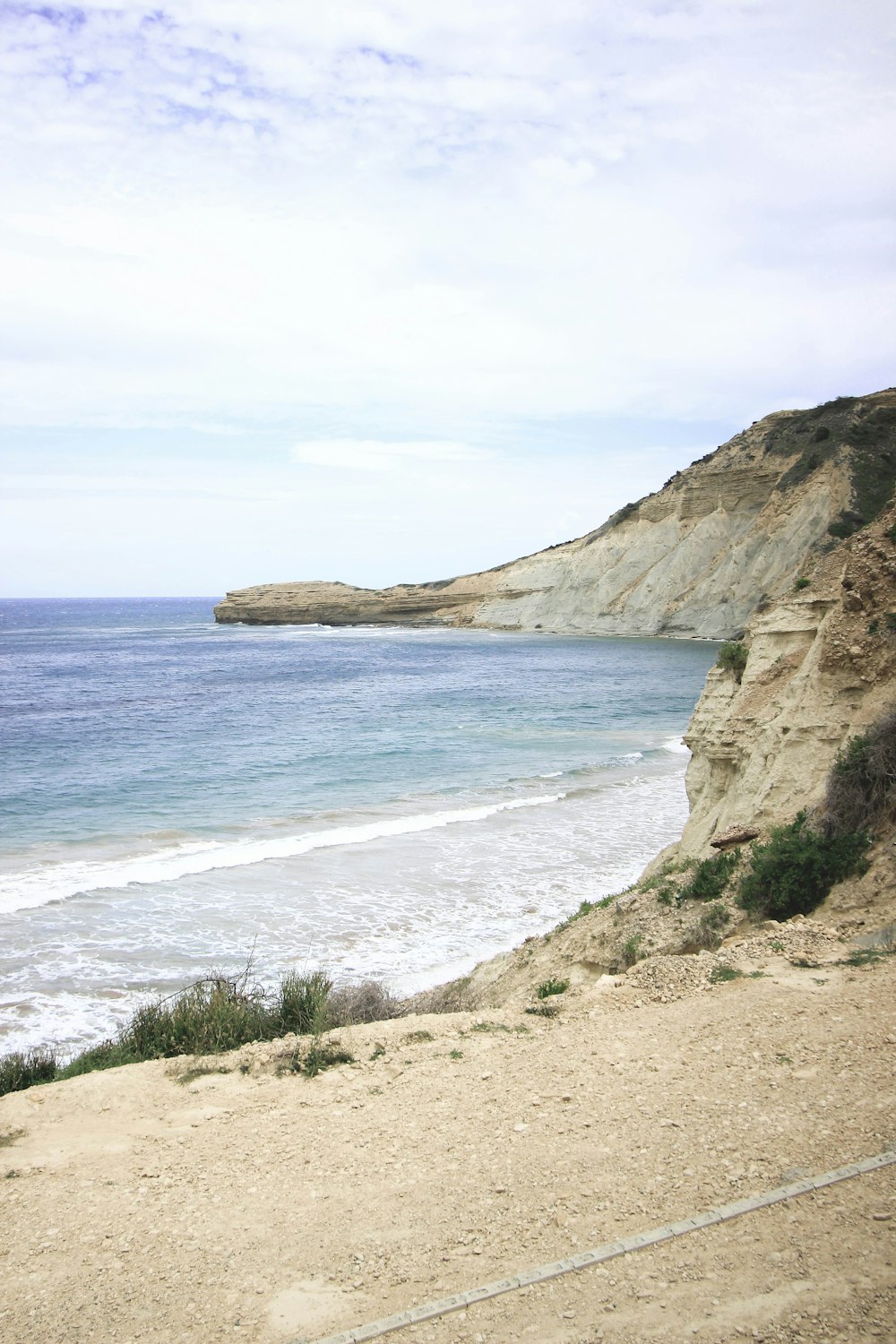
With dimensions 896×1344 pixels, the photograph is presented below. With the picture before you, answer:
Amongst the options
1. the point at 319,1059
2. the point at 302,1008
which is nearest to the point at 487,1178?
the point at 319,1059

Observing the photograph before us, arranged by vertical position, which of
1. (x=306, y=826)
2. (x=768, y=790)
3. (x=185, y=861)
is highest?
(x=768, y=790)

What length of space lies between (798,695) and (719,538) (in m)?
56.6

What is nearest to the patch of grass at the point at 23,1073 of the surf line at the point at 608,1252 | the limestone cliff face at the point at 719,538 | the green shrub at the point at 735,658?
the surf line at the point at 608,1252

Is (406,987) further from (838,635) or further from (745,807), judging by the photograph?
(838,635)

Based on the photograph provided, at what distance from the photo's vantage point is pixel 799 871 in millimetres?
7805

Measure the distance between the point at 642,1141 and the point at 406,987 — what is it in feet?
20.2

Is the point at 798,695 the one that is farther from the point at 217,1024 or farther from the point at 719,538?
the point at 719,538

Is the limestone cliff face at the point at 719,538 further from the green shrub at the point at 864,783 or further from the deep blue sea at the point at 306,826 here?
the green shrub at the point at 864,783

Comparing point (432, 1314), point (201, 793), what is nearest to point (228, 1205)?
point (432, 1314)

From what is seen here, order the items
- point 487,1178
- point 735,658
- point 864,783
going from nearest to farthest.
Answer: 1. point 487,1178
2. point 864,783
3. point 735,658

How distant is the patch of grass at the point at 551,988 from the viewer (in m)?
7.56

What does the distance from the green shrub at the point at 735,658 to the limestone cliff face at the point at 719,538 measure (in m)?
30.5

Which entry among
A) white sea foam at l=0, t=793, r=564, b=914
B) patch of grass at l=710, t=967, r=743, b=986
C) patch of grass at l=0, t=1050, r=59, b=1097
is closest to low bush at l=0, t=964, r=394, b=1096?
patch of grass at l=0, t=1050, r=59, b=1097

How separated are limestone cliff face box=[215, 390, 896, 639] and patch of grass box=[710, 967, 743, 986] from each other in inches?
1440
